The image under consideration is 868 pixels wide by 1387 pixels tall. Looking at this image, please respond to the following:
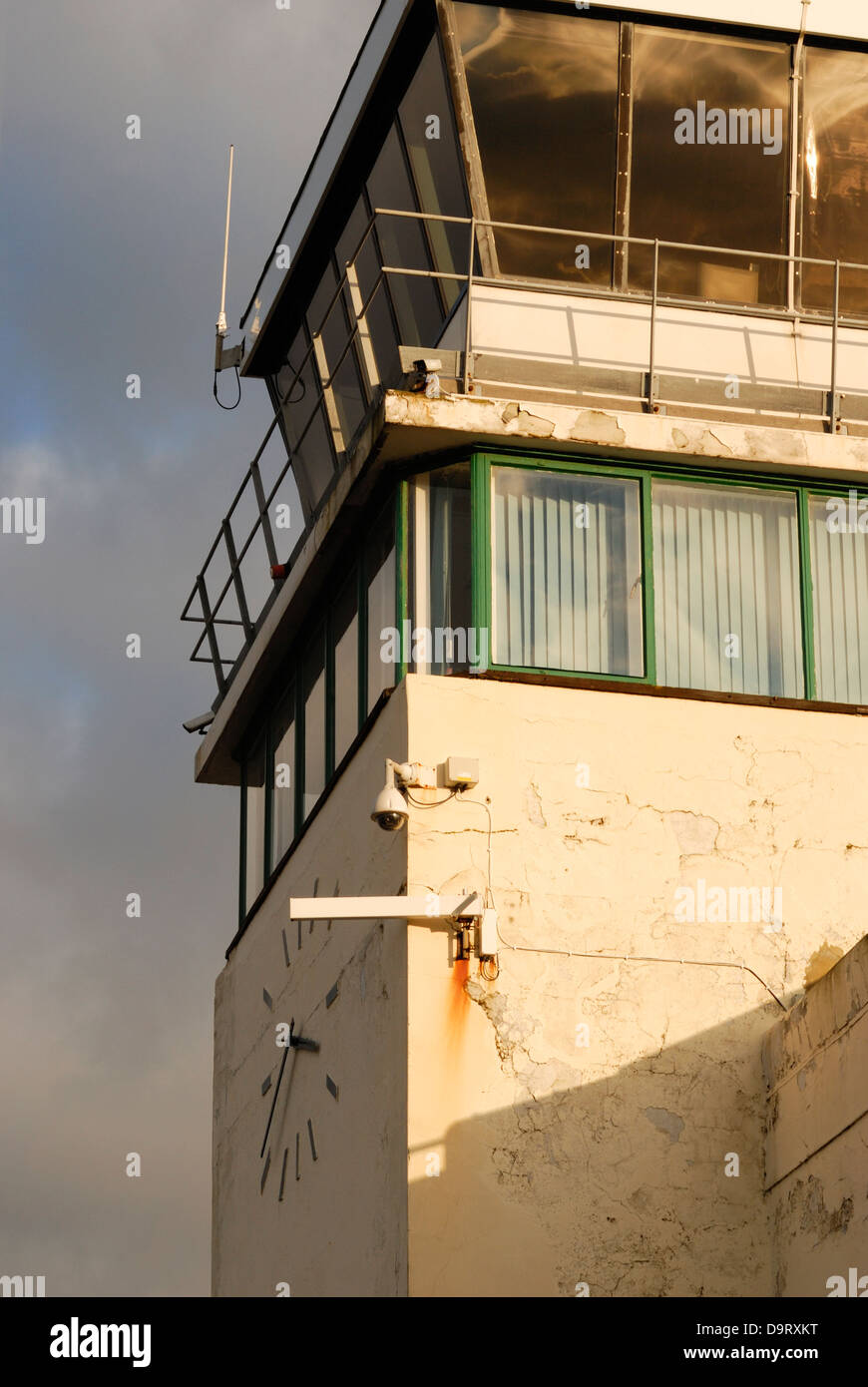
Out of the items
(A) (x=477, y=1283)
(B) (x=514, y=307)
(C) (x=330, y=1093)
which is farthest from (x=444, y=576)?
(A) (x=477, y=1283)

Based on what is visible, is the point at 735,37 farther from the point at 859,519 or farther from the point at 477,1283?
the point at 477,1283

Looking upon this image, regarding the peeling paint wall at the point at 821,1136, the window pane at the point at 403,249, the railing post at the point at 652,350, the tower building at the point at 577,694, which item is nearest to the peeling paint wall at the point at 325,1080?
the tower building at the point at 577,694

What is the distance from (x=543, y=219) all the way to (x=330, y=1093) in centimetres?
687

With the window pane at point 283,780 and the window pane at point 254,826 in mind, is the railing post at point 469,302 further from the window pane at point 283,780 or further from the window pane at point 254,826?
the window pane at point 254,826

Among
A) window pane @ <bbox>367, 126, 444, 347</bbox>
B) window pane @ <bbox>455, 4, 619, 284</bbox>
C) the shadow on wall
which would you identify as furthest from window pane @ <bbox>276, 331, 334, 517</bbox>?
the shadow on wall

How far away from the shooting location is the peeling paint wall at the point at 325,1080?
16.9 m

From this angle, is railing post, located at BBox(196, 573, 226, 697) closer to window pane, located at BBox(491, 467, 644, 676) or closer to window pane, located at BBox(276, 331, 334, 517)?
window pane, located at BBox(276, 331, 334, 517)

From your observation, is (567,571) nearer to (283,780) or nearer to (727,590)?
(727,590)

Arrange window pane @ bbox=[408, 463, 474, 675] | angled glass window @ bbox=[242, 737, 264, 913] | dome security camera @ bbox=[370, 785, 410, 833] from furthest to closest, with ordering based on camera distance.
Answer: angled glass window @ bbox=[242, 737, 264, 913]
window pane @ bbox=[408, 463, 474, 675]
dome security camera @ bbox=[370, 785, 410, 833]

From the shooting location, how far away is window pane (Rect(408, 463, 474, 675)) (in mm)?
17781

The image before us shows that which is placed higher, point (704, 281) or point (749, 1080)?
point (704, 281)

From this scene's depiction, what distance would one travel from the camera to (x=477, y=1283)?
1590 cm

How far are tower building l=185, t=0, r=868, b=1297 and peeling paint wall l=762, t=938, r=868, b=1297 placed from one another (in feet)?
0.14

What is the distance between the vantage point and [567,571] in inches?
714
